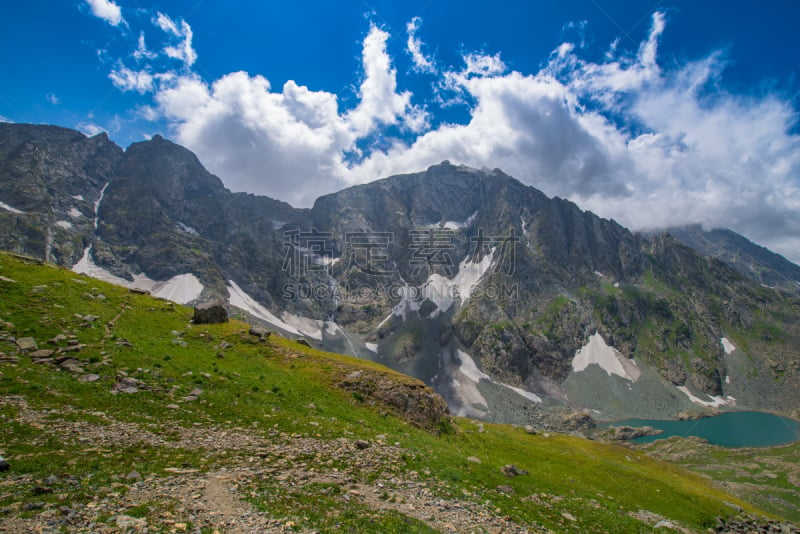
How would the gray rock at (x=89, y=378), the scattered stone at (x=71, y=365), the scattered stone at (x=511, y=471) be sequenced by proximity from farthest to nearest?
the scattered stone at (x=511, y=471) → the scattered stone at (x=71, y=365) → the gray rock at (x=89, y=378)

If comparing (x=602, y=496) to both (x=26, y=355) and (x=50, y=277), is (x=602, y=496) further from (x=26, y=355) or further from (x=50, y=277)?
(x=50, y=277)

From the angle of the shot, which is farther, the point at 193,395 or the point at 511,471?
the point at 511,471

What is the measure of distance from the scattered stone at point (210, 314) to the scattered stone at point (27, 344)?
1507cm

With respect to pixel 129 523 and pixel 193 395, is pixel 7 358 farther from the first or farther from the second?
pixel 129 523

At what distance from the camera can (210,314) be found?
125ft

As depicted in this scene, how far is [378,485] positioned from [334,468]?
7.07 ft

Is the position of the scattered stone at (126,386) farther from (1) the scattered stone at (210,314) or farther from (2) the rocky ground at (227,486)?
(1) the scattered stone at (210,314)

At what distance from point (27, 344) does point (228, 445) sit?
52.9 feet

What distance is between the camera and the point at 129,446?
14.2 m

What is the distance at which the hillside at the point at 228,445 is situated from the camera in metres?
10.9

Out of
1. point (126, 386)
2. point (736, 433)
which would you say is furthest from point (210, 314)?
point (736, 433)

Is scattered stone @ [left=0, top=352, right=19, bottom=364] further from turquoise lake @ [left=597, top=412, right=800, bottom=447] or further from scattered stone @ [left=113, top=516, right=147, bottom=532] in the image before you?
turquoise lake @ [left=597, top=412, right=800, bottom=447]

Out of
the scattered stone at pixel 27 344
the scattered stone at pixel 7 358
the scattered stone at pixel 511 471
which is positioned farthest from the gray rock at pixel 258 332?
the scattered stone at pixel 511 471

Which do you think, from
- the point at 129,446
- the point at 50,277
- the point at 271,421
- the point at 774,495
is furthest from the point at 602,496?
the point at 774,495
